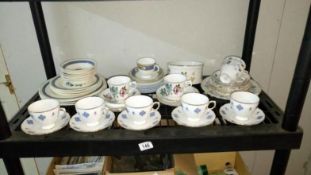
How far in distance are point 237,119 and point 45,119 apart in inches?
19.7

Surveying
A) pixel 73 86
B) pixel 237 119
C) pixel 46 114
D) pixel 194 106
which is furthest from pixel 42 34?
pixel 237 119

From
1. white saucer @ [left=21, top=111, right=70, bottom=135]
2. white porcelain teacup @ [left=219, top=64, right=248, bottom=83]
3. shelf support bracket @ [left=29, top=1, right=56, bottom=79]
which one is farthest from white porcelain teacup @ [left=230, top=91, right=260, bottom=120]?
shelf support bracket @ [left=29, top=1, right=56, bottom=79]

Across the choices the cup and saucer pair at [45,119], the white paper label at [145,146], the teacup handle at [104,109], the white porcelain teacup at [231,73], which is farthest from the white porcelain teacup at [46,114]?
the white porcelain teacup at [231,73]

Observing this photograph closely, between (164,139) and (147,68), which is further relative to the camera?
(147,68)

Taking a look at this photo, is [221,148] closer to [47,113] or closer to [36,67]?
[47,113]

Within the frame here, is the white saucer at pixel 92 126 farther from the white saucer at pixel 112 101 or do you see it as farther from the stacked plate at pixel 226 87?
the stacked plate at pixel 226 87

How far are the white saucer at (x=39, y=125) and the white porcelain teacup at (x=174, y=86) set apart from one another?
0.29 m

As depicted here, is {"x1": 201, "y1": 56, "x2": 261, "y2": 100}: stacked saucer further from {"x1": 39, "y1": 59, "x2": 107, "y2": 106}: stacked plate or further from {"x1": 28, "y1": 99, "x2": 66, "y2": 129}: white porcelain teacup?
{"x1": 28, "y1": 99, "x2": 66, "y2": 129}: white porcelain teacup

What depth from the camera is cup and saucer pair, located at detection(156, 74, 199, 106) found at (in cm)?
80

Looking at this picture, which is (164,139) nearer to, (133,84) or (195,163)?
(133,84)

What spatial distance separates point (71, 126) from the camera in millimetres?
704

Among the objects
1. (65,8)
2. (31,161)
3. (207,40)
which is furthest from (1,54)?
(207,40)

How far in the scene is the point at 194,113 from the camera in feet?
2.32

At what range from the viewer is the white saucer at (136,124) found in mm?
692
